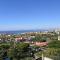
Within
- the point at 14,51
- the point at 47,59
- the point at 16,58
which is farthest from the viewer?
the point at 14,51

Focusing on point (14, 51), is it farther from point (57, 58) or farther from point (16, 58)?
point (57, 58)

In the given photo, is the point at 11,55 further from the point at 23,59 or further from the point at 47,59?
the point at 47,59

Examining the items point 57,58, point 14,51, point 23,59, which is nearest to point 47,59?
point 57,58

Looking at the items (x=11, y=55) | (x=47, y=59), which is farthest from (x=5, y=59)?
(x=47, y=59)

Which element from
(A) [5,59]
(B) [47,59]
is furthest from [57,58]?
(A) [5,59]

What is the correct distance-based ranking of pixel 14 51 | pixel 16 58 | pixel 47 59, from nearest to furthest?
pixel 47 59 < pixel 16 58 < pixel 14 51

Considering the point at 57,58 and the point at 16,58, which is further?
the point at 16,58

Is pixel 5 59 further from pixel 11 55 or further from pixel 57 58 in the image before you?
pixel 57 58

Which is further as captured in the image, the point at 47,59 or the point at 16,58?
the point at 16,58
